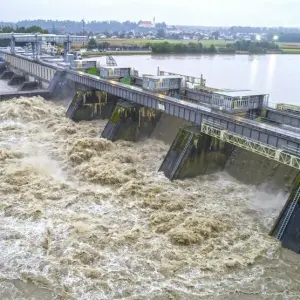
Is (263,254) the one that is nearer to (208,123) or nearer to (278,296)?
(278,296)

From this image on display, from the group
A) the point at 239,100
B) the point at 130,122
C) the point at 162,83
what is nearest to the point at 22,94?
the point at 130,122

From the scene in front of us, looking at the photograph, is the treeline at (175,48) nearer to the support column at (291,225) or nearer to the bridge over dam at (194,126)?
the bridge over dam at (194,126)

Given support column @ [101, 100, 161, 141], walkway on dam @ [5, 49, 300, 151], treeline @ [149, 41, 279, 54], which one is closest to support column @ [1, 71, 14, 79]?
walkway on dam @ [5, 49, 300, 151]

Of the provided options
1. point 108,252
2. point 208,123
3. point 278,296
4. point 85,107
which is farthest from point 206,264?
point 85,107

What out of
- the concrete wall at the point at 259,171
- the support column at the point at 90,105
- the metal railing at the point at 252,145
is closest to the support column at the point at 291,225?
the metal railing at the point at 252,145

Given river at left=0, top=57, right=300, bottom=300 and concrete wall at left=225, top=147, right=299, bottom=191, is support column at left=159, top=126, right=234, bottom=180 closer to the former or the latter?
river at left=0, top=57, right=300, bottom=300
